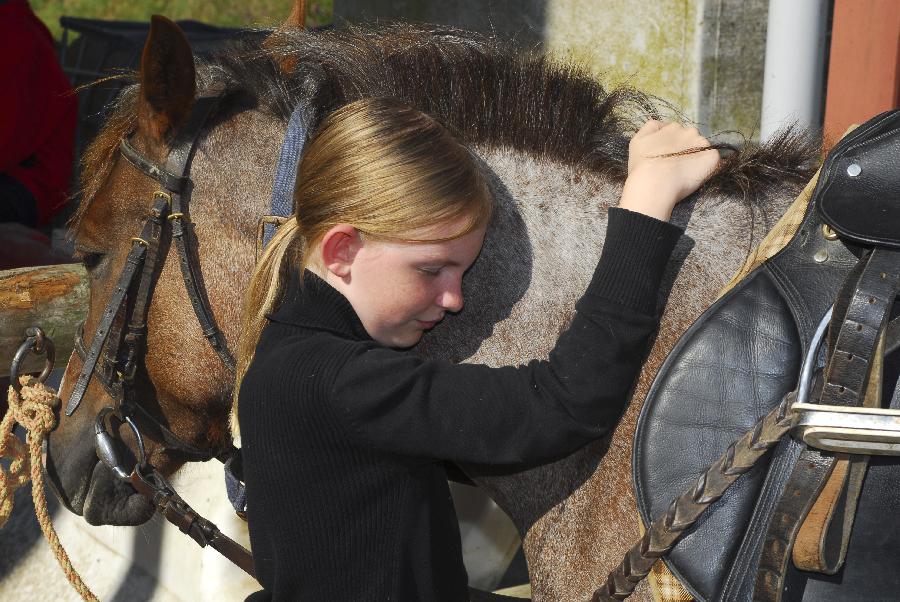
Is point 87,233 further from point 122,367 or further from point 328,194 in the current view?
point 328,194

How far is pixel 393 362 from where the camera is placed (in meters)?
1.35

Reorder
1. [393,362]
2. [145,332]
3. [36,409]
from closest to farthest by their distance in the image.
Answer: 1. [393,362]
2. [145,332]
3. [36,409]

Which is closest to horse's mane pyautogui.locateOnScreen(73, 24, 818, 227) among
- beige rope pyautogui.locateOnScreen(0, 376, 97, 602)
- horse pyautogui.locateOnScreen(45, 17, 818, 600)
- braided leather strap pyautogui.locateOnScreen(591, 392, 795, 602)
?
horse pyautogui.locateOnScreen(45, 17, 818, 600)

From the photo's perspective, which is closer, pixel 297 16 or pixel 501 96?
pixel 501 96

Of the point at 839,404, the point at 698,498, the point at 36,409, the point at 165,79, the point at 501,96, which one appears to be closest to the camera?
the point at 839,404

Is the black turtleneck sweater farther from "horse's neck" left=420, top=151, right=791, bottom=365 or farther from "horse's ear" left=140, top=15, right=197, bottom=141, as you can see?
"horse's ear" left=140, top=15, right=197, bottom=141

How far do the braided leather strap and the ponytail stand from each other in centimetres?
73

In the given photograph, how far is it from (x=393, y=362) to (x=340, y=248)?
227 mm

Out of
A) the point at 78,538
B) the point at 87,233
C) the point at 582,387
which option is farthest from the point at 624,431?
the point at 78,538

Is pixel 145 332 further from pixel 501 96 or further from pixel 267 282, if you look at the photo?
pixel 501 96

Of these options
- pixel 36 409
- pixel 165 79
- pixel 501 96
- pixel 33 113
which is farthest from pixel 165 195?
pixel 33 113

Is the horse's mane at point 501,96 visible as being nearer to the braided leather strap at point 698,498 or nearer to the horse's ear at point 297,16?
the horse's ear at point 297,16

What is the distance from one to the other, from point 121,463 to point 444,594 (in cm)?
86

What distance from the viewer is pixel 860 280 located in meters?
1.15
